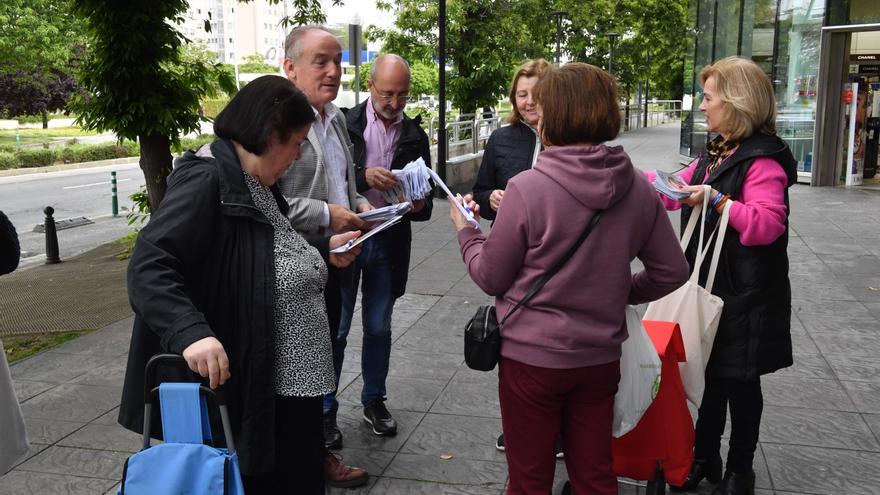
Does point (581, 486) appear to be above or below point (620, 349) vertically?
below

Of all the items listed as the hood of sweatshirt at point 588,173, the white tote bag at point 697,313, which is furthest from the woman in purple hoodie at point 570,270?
the white tote bag at point 697,313

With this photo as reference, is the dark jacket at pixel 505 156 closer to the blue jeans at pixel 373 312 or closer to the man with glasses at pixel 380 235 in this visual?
the man with glasses at pixel 380 235

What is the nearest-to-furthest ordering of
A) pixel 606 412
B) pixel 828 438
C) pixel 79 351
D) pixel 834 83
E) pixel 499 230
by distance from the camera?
pixel 499 230, pixel 606 412, pixel 828 438, pixel 79 351, pixel 834 83

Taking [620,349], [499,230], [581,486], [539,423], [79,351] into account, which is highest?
[499,230]

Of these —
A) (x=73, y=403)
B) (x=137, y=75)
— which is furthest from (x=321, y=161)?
(x=137, y=75)

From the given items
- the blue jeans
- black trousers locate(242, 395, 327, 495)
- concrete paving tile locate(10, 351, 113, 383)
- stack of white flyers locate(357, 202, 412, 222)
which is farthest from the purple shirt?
concrete paving tile locate(10, 351, 113, 383)

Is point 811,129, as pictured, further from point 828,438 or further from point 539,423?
point 539,423

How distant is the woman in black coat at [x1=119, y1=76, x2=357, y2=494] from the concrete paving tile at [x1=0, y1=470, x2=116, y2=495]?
1737mm

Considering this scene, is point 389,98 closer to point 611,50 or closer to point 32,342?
point 32,342

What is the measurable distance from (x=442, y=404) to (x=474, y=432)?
0.45m

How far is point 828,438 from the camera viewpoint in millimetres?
4305

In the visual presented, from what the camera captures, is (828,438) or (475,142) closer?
(828,438)

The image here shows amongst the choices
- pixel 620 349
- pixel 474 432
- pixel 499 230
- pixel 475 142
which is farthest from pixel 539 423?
pixel 475 142

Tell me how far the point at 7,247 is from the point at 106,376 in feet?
10.0
